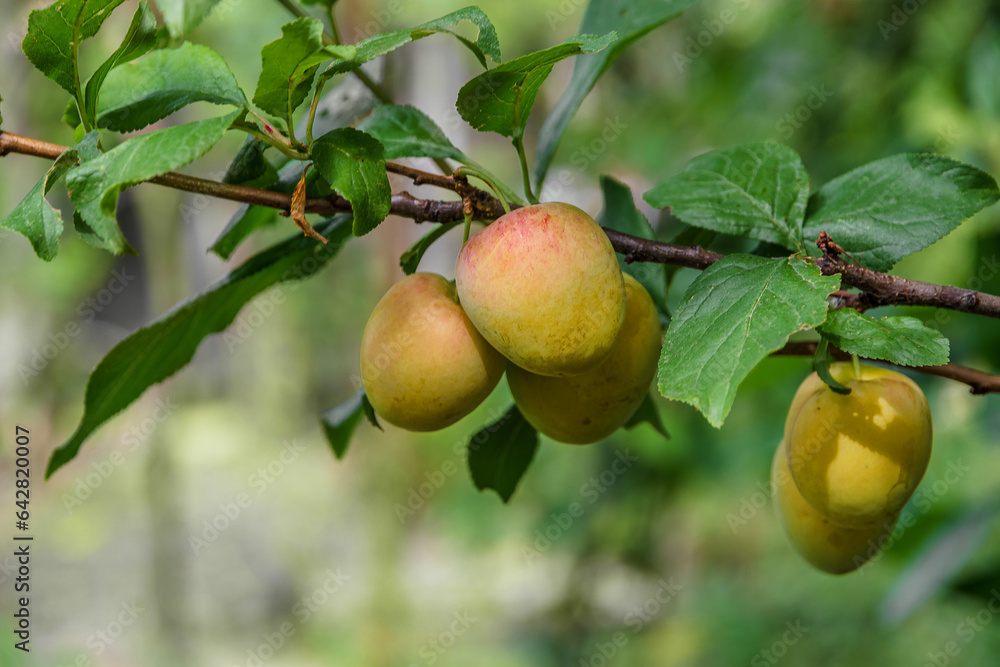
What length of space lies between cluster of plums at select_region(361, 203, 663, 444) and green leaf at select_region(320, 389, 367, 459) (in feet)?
0.71

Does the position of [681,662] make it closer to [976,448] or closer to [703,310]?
[976,448]

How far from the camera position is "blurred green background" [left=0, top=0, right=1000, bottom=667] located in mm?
1749

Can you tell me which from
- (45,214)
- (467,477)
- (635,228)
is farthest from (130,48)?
(467,477)

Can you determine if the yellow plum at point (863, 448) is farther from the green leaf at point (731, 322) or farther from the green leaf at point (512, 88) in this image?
the green leaf at point (512, 88)

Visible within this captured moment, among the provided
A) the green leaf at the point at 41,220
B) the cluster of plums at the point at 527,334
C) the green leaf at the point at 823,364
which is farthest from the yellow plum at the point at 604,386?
the green leaf at the point at 41,220

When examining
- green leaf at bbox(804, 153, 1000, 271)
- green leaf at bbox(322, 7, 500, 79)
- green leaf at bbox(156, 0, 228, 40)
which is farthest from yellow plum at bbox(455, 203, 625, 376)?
green leaf at bbox(156, 0, 228, 40)

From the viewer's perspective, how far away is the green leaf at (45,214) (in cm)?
52

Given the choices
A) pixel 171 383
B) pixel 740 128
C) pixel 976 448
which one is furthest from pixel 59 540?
pixel 976 448

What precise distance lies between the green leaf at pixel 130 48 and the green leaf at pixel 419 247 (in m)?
0.26

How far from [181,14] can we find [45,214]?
0.38m

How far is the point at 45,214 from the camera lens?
20.6 inches

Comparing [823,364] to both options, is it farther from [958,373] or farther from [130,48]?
[130,48]

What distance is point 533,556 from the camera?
3346mm

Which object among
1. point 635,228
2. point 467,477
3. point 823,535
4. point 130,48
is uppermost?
point 130,48
